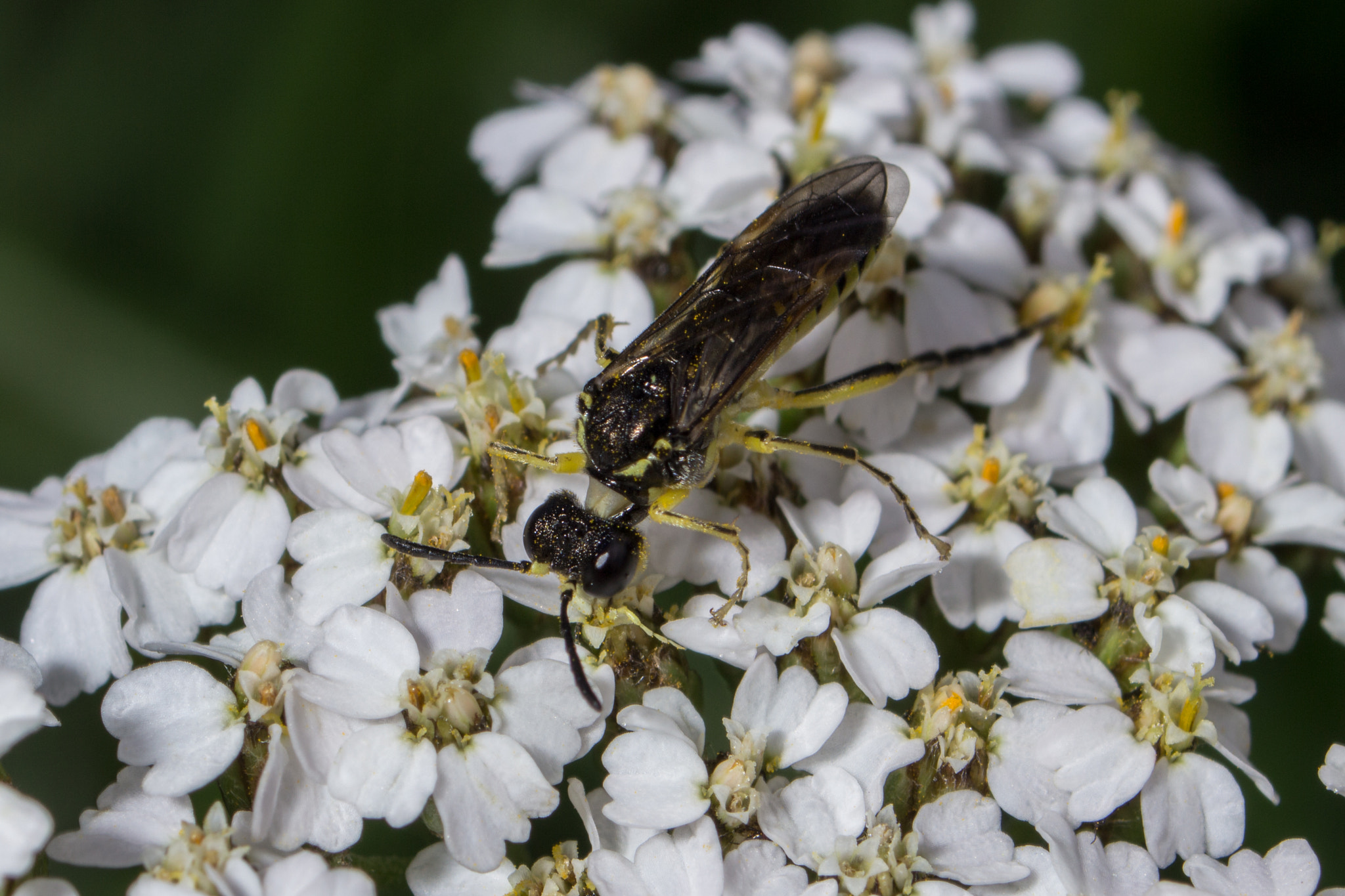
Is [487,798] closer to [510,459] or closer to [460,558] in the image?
[460,558]

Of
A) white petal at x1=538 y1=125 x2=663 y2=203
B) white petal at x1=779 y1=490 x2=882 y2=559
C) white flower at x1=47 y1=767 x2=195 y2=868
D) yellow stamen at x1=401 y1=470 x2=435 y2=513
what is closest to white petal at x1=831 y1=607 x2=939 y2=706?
white petal at x1=779 y1=490 x2=882 y2=559

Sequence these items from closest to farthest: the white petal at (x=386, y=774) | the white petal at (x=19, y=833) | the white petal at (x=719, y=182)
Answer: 1. the white petal at (x=19, y=833)
2. the white petal at (x=386, y=774)
3. the white petal at (x=719, y=182)

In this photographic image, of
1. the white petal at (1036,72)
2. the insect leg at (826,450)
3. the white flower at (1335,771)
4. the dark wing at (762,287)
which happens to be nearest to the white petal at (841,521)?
the insect leg at (826,450)

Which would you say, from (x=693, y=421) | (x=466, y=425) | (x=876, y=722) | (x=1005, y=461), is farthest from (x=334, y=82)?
(x=876, y=722)

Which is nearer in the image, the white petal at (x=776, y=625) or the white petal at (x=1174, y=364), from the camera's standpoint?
the white petal at (x=776, y=625)

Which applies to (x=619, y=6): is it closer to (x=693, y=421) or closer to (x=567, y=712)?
(x=693, y=421)

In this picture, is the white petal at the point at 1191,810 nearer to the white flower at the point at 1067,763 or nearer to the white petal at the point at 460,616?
the white flower at the point at 1067,763
